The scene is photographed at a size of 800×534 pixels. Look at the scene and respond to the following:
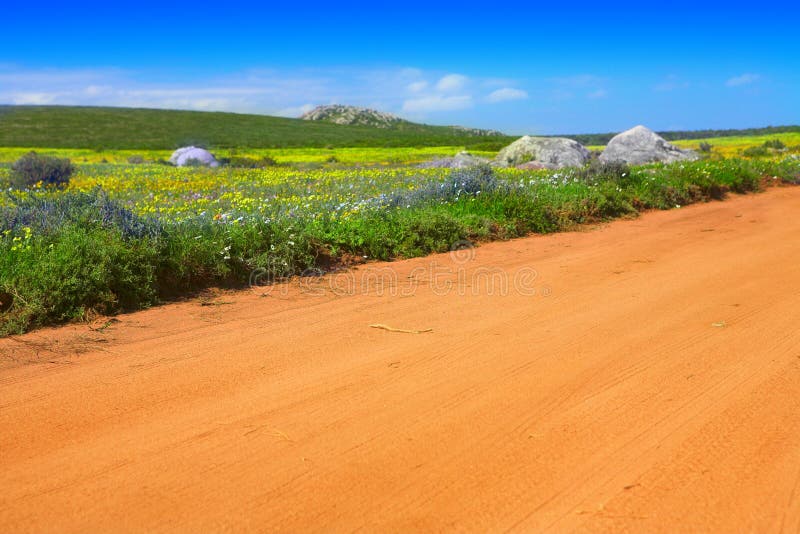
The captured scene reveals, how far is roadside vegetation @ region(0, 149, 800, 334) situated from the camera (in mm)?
6020

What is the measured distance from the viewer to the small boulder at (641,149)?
27156 millimetres

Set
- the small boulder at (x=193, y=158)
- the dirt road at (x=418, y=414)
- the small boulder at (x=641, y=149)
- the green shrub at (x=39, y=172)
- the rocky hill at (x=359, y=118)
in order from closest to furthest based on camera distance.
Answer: the dirt road at (x=418, y=414), the green shrub at (x=39, y=172), the small boulder at (x=641, y=149), the small boulder at (x=193, y=158), the rocky hill at (x=359, y=118)

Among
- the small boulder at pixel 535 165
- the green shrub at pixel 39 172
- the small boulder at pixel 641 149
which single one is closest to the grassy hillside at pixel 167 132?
the small boulder at pixel 641 149

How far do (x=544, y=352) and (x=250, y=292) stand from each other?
10.7 feet


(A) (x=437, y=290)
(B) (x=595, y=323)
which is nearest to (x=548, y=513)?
(B) (x=595, y=323)

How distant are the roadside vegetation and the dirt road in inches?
18.1

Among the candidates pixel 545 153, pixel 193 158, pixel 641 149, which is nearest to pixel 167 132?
pixel 193 158

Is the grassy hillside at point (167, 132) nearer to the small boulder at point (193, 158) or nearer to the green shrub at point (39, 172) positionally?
the small boulder at point (193, 158)

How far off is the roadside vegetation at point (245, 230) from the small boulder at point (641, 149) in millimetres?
12288

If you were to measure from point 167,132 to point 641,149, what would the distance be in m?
61.3

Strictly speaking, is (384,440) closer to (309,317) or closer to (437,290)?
(309,317)

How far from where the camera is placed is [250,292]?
6.95 meters

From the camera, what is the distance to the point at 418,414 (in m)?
3.77

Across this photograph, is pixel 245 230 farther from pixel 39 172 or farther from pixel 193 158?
pixel 193 158
